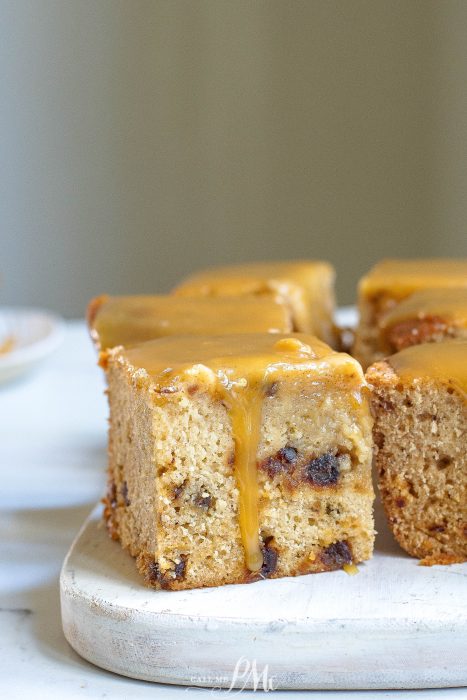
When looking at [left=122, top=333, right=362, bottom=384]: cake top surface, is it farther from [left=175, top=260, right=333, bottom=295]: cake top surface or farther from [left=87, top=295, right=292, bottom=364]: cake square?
→ [left=175, top=260, right=333, bottom=295]: cake top surface

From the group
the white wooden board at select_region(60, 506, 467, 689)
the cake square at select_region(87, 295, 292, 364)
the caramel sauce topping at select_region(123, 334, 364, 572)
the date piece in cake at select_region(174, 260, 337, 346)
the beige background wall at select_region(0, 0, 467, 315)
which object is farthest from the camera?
the beige background wall at select_region(0, 0, 467, 315)

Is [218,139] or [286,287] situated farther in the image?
[218,139]

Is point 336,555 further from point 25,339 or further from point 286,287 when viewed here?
point 25,339

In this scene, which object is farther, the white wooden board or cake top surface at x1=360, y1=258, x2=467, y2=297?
cake top surface at x1=360, y1=258, x2=467, y2=297

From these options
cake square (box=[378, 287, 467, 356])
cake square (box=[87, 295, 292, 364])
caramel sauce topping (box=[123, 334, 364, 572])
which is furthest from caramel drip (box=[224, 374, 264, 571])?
cake square (box=[378, 287, 467, 356])

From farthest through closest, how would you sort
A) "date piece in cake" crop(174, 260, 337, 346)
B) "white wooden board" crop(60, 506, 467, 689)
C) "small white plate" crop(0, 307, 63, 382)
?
"small white plate" crop(0, 307, 63, 382) < "date piece in cake" crop(174, 260, 337, 346) < "white wooden board" crop(60, 506, 467, 689)

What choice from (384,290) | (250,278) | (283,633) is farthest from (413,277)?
(283,633)
